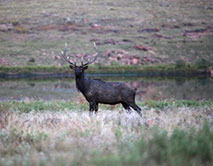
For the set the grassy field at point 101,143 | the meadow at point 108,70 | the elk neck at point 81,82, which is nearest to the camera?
the grassy field at point 101,143

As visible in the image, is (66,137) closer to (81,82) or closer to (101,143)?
(101,143)

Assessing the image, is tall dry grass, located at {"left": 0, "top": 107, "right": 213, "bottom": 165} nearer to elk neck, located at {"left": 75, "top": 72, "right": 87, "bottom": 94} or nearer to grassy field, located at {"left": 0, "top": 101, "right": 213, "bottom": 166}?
grassy field, located at {"left": 0, "top": 101, "right": 213, "bottom": 166}

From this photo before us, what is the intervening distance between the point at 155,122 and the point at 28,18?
2570 inches

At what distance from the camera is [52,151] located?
19.3ft

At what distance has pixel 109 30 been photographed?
6562 cm

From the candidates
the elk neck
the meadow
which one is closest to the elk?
Answer: the elk neck

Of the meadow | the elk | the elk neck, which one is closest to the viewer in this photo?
the meadow

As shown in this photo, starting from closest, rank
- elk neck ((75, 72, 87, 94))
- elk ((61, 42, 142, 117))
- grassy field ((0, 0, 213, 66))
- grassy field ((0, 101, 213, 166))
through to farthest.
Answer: grassy field ((0, 101, 213, 166)), elk ((61, 42, 142, 117)), elk neck ((75, 72, 87, 94)), grassy field ((0, 0, 213, 66))

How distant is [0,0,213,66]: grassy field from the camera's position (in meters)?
52.4

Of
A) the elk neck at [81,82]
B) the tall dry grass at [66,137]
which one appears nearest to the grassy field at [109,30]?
the elk neck at [81,82]

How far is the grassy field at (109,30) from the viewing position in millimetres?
52438

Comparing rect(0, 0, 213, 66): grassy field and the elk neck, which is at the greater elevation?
the elk neck

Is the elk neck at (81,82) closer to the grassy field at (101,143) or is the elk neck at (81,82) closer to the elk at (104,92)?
the elk at (104,92)

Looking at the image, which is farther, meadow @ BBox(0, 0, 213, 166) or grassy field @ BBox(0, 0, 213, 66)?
grassy field @ BBox(0, 0, 213, 66)
